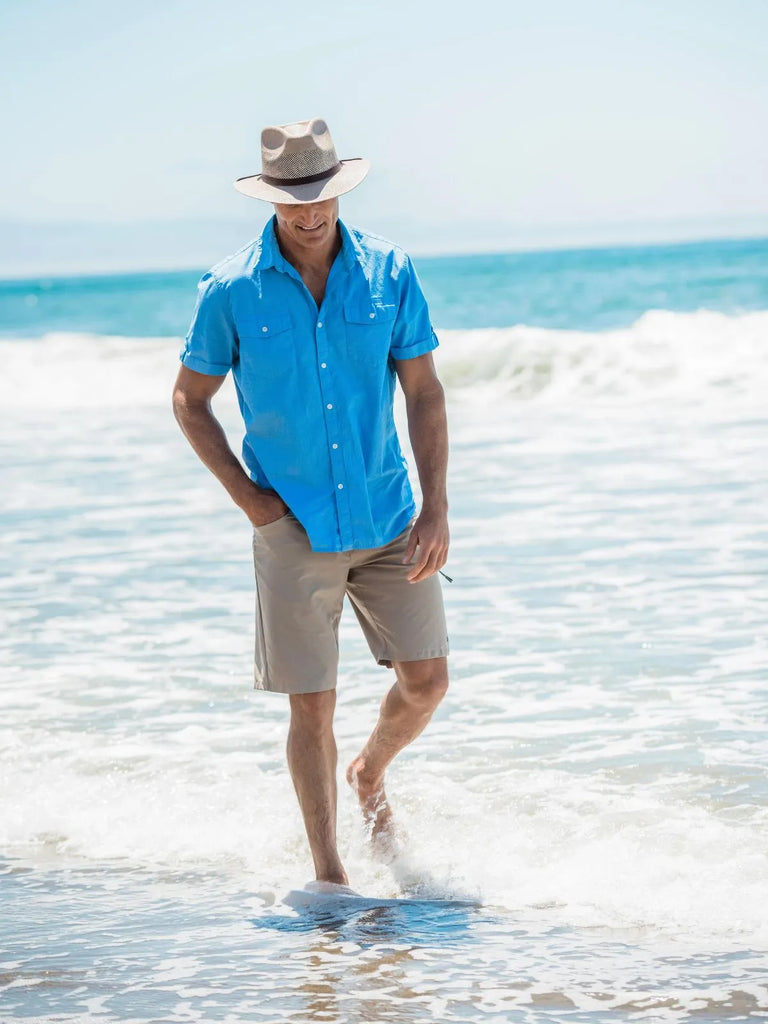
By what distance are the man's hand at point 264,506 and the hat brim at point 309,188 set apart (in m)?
0.78

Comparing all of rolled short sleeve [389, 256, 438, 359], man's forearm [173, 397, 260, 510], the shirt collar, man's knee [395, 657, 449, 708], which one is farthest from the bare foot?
the shirt collar

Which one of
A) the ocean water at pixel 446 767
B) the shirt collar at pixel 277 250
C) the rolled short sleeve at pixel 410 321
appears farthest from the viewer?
the rolled short sleeve at pixel 410 321

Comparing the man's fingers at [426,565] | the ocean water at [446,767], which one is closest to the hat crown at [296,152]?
the man's fingers at [426,565]

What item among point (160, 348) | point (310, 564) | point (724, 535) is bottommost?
point (160, 348)

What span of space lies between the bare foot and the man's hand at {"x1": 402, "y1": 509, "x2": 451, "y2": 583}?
832 millimetres

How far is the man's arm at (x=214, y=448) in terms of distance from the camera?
3.75m

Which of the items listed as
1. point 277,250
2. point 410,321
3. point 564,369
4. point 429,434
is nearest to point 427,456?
point 429,434

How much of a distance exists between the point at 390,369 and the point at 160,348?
2207 cm

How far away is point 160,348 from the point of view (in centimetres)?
2539

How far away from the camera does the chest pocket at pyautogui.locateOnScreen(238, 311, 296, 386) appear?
3621 millimetres

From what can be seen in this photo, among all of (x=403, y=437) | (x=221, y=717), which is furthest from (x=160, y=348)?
(x=221, y=717)

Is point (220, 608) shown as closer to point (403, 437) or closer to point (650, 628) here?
point (650, 628)

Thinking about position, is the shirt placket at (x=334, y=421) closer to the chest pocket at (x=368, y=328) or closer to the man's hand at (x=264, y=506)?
the chest pocket at (x=368, y=328)

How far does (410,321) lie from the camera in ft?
12.3
